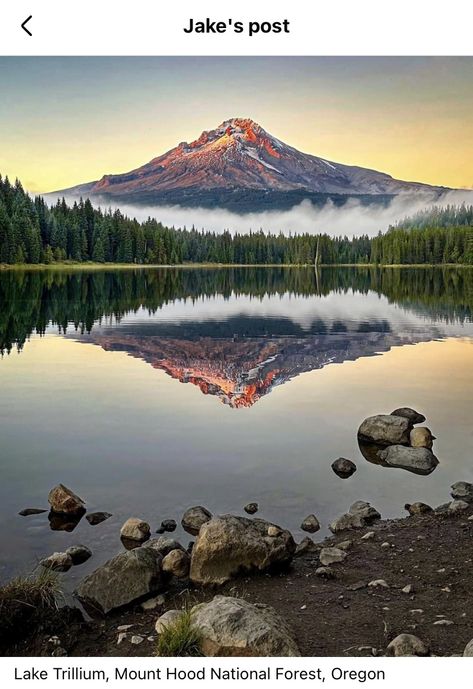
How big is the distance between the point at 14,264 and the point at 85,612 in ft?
427

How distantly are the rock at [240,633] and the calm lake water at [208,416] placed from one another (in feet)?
11.5

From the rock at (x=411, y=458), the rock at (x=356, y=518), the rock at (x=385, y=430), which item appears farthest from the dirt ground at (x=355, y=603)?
the rock at (x=385, y=430)

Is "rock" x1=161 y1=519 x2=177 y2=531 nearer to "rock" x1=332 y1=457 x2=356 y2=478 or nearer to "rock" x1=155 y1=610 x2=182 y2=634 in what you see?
"rock" x1=155 y1=610 x2=182 y2=634

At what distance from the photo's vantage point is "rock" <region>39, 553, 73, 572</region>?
9.48 meters

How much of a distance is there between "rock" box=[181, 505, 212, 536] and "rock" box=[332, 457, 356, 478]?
3856 millimetres

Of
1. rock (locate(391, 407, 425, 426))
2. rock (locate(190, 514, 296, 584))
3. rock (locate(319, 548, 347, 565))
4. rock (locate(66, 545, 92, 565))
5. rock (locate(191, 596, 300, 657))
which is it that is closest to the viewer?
rock (locate(191, 596, 300, 657))

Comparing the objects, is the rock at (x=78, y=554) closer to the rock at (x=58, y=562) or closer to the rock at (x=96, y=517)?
the rock at (x=58, y=562)

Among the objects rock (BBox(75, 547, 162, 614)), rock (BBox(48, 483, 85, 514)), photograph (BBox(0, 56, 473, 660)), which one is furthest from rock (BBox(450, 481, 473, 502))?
rock (BBox(48, 483, 85, 514))

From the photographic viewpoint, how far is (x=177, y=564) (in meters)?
9.31

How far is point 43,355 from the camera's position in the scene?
2881 cm

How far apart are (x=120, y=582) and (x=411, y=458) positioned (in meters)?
8.40

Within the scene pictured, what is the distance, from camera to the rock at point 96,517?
11.2m

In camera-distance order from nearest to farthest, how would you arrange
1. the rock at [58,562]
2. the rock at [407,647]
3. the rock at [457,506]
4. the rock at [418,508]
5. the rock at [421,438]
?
1. the rock at [407,647]
2. the rock at [58,562]
3. the rock at [457,506]
4. the rock at [418,508]
5. the rock at [421,438]
